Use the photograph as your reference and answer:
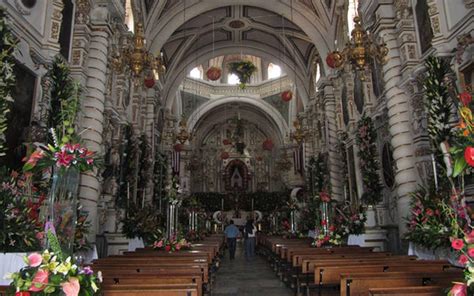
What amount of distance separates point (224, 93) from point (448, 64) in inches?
972

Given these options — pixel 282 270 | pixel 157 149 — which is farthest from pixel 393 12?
pixel 157 149

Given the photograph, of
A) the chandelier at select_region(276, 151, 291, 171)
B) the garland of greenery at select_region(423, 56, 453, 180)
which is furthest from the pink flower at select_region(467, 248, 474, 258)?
the chandelier at select_region(276, 151, 291, 171)

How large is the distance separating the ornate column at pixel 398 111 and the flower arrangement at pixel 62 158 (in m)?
7.64

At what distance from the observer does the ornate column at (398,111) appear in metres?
8.69

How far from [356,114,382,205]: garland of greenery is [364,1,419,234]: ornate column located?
197cm

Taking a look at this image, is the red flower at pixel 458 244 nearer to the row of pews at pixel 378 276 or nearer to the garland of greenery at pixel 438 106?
the row of pews at pixel 378 276

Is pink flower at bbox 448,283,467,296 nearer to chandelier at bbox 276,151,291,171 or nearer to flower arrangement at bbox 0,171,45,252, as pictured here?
flower arrangement at bbox 0,171,45,252

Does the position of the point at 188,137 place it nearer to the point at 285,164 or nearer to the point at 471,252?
the point at 285,164

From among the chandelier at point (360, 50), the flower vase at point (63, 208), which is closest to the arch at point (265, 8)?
the chandelier at point (360, 50)

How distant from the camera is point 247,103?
3116cm

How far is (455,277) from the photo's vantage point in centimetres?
350

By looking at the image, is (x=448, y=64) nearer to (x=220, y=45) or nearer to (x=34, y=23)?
(x=34, y=23)

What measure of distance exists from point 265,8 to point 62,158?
56.0 ft

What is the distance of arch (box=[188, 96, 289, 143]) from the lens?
29.9 metres
